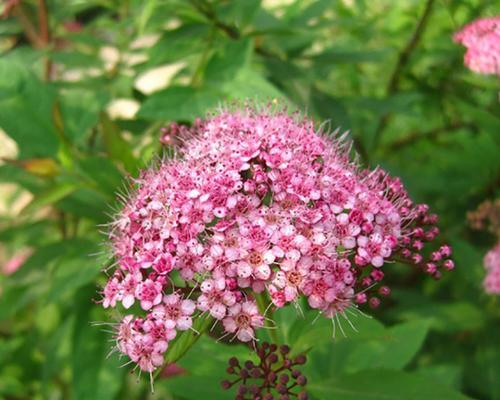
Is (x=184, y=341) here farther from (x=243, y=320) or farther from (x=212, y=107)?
(x=212, y=107)

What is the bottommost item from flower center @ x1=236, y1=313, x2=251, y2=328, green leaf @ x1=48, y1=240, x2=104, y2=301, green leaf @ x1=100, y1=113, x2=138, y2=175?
green leaf @ x1=48, y1=240, x2=104, y2=301

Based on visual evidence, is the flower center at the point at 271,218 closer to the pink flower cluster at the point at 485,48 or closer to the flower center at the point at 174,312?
the flower center at the point at 174,312

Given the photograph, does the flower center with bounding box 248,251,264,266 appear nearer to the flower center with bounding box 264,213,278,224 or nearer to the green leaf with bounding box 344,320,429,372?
the flower center with bounding box 264,213,278,224

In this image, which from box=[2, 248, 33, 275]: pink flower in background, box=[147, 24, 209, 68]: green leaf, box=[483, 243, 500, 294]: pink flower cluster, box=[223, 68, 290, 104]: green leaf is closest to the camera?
box=[223, 68, 290, 104]: green leaf

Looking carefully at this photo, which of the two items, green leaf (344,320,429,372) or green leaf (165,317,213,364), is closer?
green leaf (165,317,213,364)

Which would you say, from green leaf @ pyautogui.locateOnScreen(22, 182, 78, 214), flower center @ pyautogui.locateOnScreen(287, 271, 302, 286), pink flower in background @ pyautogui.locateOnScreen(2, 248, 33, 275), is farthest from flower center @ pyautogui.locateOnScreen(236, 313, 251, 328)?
pink flower in background @ pyautogui.locateOnScreen(2, 248, 33, 275)

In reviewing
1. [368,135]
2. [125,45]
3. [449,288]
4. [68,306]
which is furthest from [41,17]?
[449,288]

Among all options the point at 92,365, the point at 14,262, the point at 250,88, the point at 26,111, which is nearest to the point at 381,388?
the point at 250,88

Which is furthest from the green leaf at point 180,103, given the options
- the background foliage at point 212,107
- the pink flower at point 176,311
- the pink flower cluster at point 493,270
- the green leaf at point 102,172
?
the pink flower cluster at point 493,270
